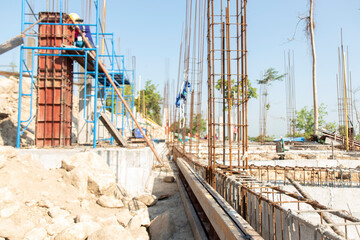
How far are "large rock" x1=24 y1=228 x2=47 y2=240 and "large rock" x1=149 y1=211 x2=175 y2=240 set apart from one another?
2.29m

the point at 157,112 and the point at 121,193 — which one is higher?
the point at 157,112

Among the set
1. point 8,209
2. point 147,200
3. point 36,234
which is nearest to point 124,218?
point 147,200

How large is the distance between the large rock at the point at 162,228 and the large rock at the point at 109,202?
1.49 metres

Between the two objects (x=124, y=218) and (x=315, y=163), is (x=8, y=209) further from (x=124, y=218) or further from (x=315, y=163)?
(x=315, y=163)

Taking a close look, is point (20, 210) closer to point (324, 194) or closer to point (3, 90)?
point (324, 194)

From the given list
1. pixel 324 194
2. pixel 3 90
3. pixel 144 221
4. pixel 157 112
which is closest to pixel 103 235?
pixel 144 221

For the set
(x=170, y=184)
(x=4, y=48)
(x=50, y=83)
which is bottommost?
(x=170, y=184)

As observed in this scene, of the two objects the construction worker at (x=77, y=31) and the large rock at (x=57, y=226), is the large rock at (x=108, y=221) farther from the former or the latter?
the construction worker at (x=77, y=31)

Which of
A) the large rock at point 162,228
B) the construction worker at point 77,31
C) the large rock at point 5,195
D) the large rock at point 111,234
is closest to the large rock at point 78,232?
the large rock at point 111,234

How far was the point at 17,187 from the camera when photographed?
6.27m

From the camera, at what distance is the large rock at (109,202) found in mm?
7258

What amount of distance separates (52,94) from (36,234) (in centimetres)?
663

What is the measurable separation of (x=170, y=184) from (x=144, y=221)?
16.3ft

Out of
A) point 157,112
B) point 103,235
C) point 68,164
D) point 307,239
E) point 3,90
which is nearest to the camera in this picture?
point 307,239
